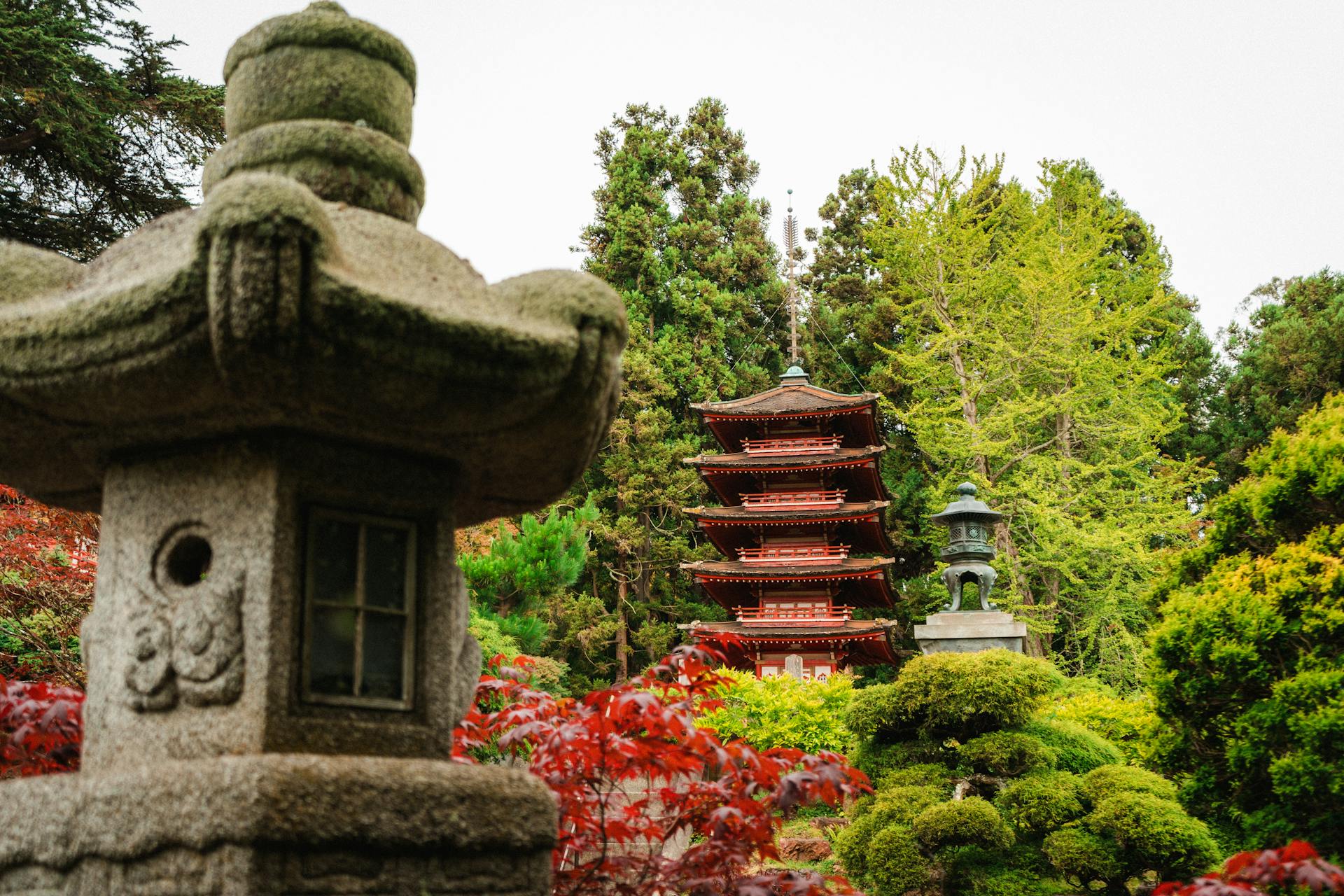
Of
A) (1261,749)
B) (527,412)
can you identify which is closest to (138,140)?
(527,412)

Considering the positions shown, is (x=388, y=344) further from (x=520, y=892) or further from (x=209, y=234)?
(x=520, y=892)

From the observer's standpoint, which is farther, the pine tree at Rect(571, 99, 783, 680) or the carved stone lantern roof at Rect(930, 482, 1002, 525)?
the pine tree at Rect(571, 99, 783, 680)

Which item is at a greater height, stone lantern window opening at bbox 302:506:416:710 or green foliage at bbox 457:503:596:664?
green foliage at bbox 457:503:596:664

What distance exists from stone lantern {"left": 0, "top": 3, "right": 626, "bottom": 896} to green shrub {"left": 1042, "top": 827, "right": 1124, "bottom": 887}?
16.9 ft

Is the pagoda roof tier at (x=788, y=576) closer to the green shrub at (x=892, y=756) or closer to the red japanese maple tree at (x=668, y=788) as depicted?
the green shrub at (x=892, y=756)

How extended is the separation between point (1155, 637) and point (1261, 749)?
0.81 m

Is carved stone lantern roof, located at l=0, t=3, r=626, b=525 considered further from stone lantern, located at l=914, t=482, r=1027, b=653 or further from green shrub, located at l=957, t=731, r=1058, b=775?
stone lantern, located at l=914, t=482, r=1027, b=653

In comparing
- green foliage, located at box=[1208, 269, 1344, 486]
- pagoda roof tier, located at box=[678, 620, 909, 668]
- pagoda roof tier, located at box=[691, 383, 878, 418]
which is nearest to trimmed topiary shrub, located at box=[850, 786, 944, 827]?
pagoda roof tier, located at box=[678, 620, 909, 668]

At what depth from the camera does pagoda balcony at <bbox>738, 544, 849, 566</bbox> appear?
1902 centimetres

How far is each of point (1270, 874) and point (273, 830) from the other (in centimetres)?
222

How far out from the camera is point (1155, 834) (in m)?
6.12

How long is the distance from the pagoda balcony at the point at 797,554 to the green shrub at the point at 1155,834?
12380mm

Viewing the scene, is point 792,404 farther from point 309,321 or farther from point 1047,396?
point 309,321

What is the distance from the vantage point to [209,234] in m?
1.94
